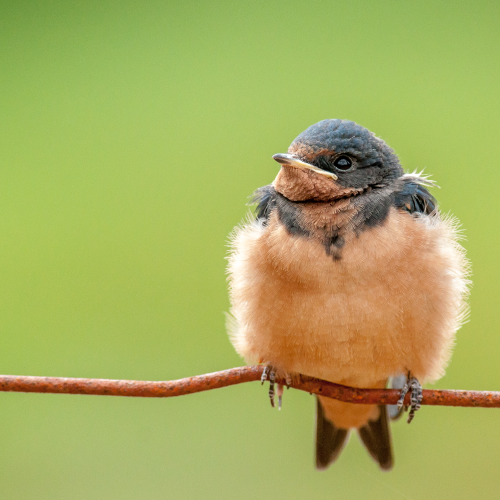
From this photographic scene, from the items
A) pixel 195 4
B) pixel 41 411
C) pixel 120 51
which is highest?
pixel 195 4

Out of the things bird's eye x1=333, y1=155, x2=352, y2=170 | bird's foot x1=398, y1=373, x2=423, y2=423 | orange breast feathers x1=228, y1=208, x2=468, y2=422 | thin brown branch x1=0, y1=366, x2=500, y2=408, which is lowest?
thin brown branch x1=0, y1=366, x2=500, y2=408

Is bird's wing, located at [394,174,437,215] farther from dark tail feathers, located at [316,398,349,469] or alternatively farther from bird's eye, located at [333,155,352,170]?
dark tail feathers, located at [316,398,349,469]

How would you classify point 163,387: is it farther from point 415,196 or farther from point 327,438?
point 327,438

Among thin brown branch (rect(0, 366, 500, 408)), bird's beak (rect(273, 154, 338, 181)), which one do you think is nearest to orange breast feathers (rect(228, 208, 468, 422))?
bird's beak (rect(273, 154, 338, 181))

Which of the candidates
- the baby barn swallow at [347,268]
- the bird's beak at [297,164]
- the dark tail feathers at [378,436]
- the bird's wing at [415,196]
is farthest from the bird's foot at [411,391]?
the bird's beak at [297,164]

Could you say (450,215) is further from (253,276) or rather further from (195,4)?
(195,4)

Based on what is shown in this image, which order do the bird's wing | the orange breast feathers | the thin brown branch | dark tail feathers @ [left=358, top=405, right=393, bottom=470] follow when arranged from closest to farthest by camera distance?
the thin brown branch, the orange breast feathers, the bird's wing, dark tail feathers @ [left=358, top=405, right=393, bottom=470]

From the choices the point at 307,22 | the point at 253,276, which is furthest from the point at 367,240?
the point at 307,22
